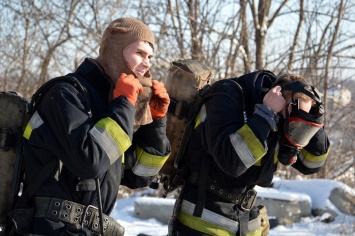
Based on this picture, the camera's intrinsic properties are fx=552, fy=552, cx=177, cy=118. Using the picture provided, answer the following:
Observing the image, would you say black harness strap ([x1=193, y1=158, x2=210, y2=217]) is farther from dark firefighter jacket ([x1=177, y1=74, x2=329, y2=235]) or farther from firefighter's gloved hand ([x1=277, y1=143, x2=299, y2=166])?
firefighter's gloved hand ([x1=277, y1=143, x2=299, y2=166])

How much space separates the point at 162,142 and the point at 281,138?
747 mm

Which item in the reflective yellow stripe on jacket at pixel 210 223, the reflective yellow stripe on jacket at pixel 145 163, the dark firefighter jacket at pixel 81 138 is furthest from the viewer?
the reflective yellow stripe on jacket at pixel 210 223

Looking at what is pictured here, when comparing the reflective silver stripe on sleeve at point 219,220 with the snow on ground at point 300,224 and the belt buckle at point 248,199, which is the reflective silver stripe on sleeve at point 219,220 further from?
the snow on ground at point 300,224

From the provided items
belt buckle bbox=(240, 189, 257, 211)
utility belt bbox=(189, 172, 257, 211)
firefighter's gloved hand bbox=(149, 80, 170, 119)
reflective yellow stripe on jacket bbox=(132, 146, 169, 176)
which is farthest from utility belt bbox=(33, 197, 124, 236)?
belt buckle bbox=(240, 189, 257, 211)

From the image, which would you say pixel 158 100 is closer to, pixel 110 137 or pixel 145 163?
pixel 145 163

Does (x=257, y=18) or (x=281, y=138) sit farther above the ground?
(x=257, y=18)

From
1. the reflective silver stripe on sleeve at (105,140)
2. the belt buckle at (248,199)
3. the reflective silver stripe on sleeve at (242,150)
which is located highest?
the reflective silver stripe on sleeve at (105,140)

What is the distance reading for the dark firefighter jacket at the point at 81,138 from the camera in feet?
8.13

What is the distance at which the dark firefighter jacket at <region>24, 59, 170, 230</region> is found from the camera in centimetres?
248

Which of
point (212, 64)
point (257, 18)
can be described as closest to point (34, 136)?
point (212, 64)

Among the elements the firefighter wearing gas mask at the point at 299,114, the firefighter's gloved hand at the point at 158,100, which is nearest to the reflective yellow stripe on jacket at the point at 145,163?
the firefighter's gloved hand at the point at 158,100

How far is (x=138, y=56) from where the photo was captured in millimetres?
2885

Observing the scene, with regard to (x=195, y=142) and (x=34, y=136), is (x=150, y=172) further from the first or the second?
(x=34, y=136)

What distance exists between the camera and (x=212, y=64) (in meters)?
10.7
